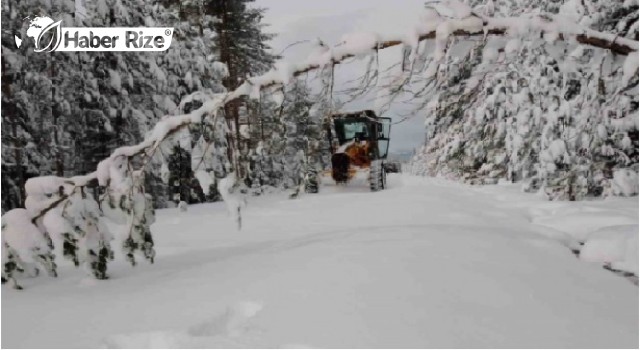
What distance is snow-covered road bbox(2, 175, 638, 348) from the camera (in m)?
2.24

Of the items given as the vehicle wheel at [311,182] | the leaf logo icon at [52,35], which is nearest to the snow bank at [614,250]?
the vehicle wheel at [311,182]

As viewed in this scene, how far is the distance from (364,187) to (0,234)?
11.1 meters

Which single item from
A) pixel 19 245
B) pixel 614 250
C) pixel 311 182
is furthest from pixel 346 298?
pixel 311 182

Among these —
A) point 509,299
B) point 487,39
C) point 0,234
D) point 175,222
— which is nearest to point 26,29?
point 175,222

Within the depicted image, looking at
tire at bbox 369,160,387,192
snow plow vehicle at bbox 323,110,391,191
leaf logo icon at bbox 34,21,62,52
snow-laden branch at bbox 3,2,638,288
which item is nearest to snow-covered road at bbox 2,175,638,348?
snow-laden branch at bbox 3,2,638,288

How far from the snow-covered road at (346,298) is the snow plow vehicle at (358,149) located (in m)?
8.65

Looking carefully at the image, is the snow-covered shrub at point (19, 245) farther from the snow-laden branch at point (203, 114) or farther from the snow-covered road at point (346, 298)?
the snow-covered road at point (346, 298)

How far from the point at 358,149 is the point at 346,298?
11.6m

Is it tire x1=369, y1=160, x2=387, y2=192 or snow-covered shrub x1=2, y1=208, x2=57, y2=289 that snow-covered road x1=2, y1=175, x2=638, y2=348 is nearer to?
snow-covered shrub x1=2, y1=208, x2=57, y2=289

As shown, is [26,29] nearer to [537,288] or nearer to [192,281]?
[192,281]

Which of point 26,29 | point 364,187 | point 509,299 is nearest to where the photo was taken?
point 509,299

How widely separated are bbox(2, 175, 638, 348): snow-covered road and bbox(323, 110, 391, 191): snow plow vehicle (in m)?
8.65

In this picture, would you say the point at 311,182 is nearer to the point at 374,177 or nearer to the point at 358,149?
the point at 374,177

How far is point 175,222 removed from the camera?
7.71 metres
